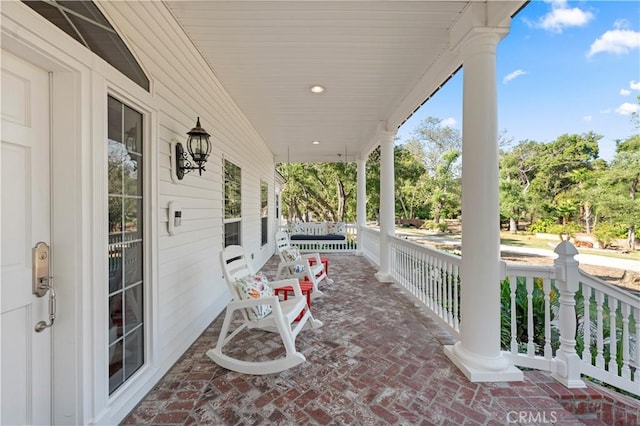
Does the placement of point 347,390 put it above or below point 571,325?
below

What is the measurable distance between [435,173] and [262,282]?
19686 mm

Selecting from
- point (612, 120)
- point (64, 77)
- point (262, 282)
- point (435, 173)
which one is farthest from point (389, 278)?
point (435, 173)

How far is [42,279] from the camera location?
1450 millimetres

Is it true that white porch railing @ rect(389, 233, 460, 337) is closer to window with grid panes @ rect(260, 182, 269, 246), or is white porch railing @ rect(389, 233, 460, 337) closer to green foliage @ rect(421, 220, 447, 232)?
window with grid panes @ rect(260, 182, 269, 246)

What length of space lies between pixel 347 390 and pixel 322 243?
724 centimetres

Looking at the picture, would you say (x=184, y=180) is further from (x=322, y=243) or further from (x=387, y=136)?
(x=322, y=243)

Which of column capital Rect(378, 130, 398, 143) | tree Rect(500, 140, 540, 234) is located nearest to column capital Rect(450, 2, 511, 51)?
column capital Rect(378, 130, 398, 143)

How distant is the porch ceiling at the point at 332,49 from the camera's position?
2.31 meters

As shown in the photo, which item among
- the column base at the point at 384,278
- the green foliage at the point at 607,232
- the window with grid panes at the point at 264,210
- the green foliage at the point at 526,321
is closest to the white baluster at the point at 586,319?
the green foliage at the point at 526,321

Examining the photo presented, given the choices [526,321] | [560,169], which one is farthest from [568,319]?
[560,169]

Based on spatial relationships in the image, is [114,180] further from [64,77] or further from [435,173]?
[435,173]

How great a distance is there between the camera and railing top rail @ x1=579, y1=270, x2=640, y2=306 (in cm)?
226

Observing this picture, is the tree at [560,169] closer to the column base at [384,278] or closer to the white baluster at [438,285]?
the column base at [384,278]

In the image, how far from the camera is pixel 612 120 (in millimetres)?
12797
